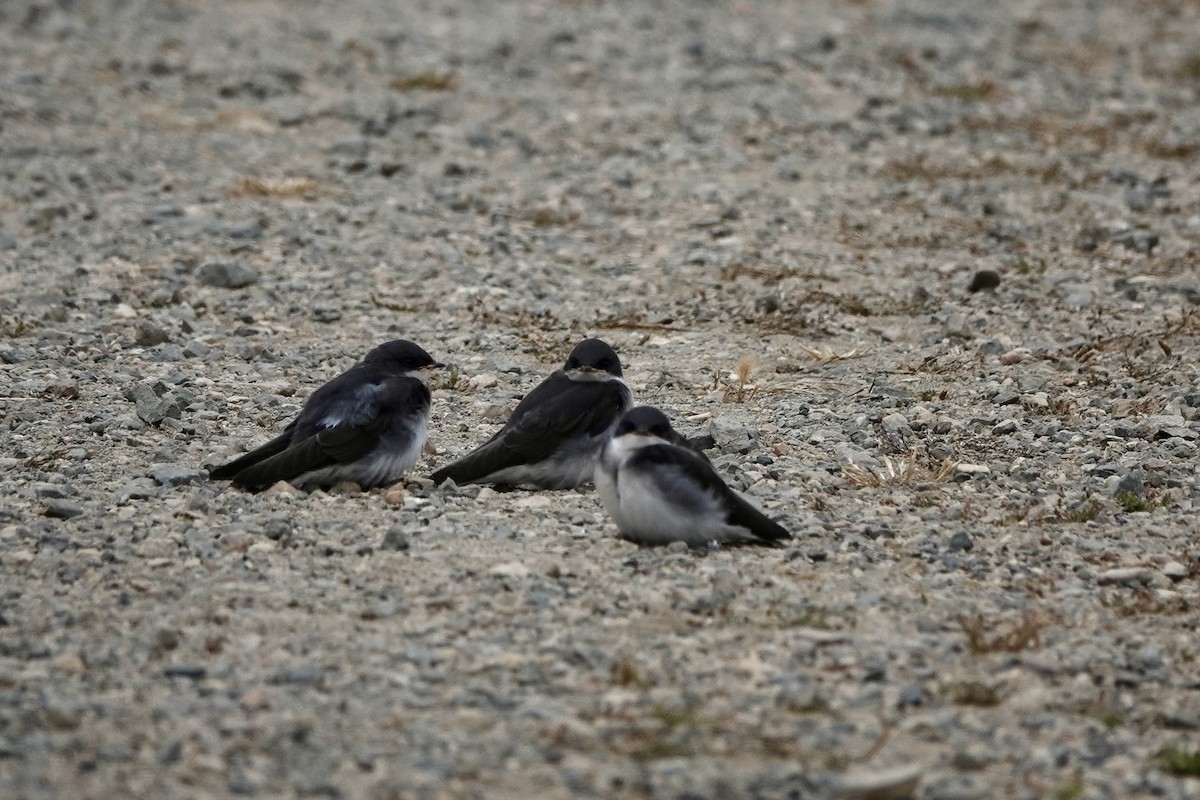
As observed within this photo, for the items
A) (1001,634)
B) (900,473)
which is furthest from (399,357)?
(1001,634)

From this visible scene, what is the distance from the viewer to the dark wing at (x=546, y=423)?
8680 millimetres

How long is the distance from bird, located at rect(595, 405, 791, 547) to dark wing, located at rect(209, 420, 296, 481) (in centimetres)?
183

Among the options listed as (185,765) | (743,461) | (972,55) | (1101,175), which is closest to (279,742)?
(185,765)

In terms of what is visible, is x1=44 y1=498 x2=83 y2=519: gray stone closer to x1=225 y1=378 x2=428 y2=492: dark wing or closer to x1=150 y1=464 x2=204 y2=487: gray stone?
x1=150 y1=464 x2=204 y2=487: gray stone

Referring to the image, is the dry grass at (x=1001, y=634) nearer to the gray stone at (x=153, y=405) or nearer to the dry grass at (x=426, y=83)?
the gray stone at (x=153, y=405)

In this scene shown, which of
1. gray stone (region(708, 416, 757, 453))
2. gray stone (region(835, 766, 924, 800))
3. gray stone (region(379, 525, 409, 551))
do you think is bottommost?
gray stone (region(708, 416, 757, 453))

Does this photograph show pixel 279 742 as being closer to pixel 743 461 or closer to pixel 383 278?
pixel 743 461

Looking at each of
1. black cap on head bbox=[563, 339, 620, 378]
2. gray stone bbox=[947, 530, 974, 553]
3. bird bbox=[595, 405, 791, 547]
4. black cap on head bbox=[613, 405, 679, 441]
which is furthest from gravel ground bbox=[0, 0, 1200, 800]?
black cap on head bbox=[563, 339, 620, 378]

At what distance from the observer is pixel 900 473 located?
8.77 metres

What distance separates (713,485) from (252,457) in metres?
2.45

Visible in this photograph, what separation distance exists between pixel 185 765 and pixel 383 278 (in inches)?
291

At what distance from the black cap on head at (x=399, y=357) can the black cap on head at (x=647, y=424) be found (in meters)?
1.70

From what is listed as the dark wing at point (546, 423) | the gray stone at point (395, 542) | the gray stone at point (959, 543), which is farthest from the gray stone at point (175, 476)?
the gray stone at point (959, 543)

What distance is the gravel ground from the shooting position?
585 centimetres
